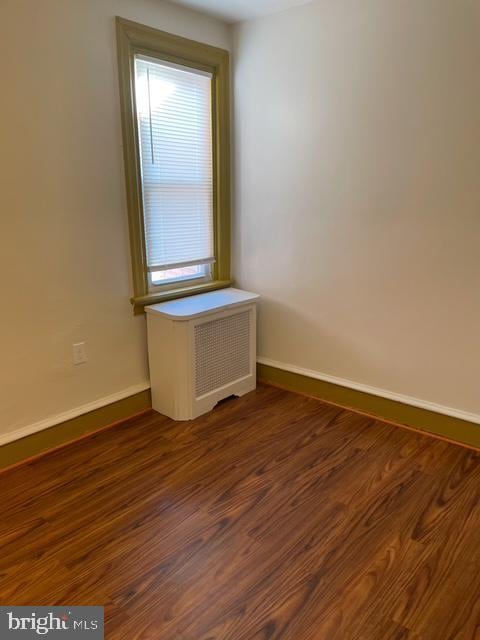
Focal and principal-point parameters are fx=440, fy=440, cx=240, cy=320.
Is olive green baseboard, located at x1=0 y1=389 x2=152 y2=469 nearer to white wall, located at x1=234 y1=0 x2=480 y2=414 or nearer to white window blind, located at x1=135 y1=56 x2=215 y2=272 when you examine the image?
white window blind, located at x1=135 y1=56 x2=215 y2=272

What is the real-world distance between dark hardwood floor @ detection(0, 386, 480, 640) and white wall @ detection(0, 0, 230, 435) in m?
0.47

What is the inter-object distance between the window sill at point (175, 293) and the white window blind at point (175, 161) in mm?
152

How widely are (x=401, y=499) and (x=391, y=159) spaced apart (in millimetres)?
1672

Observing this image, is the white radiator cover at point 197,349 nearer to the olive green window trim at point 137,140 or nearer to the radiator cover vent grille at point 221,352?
the radiator cover vent grille at point 221,352

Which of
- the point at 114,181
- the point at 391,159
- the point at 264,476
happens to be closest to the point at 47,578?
the point at 264,476

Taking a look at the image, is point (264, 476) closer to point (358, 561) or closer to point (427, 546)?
point (358, 561)

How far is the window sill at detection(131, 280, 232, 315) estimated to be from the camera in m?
2.60

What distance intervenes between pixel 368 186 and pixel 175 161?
45.2 inches

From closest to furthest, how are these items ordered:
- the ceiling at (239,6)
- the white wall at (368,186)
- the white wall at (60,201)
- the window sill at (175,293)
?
the white wall at (60,201), the white wall at (368,186), the ceiling at (239,6), the window sill at (175,293)

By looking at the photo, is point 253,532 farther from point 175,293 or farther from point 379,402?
point 175,293

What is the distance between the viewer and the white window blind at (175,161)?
2492 mm

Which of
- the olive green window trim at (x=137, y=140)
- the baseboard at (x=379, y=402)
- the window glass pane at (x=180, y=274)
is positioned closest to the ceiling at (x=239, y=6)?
the olive green window trim at (x=137, y=140)

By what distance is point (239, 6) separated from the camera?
8.14ft

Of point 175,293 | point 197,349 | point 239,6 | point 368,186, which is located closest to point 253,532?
point 197,349
